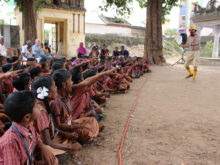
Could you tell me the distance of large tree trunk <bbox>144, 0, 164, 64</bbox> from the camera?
13.1m

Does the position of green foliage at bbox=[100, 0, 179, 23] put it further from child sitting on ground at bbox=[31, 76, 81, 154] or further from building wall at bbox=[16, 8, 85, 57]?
child sitting on ground at bbox=[31, 76, 81, 154]

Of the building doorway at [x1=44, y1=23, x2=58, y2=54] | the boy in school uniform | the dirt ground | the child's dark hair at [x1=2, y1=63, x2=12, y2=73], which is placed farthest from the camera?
the building doorway at [x1=44, y1=23, x2=58, y2=54]

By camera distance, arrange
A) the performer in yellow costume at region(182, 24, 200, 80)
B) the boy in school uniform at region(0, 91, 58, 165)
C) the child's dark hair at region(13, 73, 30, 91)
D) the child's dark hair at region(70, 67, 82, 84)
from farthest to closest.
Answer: the performer in yellow costume at region(182, 24, 200, 80), the child's dark hair at region(70, 67, 82, 84), the child's dark hair at region(13, 73, 30, 91), the boy in school uniform at region(0, 91, 58, 165)

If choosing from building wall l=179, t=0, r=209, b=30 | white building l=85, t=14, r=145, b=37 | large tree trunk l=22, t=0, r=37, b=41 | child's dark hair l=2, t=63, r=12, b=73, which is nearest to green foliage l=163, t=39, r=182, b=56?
white building l=85, t=14, r=145, b=37

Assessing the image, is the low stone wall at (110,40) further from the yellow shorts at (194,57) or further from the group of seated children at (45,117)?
the group of seated children at (45,117)

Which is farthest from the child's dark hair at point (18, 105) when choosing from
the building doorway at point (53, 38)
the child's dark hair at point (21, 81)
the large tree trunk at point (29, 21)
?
the building doorway at point (53, 38)

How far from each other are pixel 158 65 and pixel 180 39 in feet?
13.5

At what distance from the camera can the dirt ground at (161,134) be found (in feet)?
8.25

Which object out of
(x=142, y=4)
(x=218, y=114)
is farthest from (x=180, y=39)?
(x=218, y=114)

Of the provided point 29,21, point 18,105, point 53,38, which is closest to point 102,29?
point 53,38

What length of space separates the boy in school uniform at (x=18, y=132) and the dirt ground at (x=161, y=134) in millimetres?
828

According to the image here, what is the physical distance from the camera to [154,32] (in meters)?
13.3

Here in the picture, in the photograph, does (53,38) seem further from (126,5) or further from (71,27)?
(126,5)

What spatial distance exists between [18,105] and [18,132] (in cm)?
20
